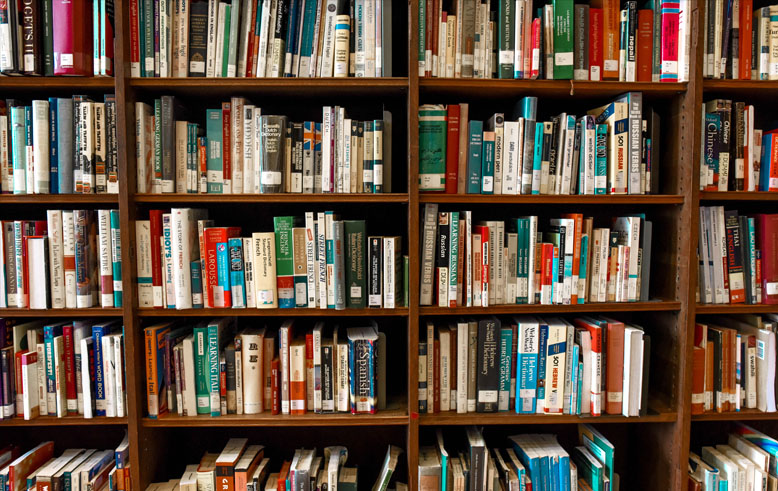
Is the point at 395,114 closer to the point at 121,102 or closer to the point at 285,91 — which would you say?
the point at 285,91

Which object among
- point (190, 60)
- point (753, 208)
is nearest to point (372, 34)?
point (190, 60)

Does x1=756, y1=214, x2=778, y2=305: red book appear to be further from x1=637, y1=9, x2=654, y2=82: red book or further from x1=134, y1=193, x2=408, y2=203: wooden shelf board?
x1=134, y1=193, x2=408, y2=203: wooden shelf board

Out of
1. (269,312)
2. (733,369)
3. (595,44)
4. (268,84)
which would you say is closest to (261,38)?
(268,84)

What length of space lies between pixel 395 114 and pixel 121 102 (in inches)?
37.4

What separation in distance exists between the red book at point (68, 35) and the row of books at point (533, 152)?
110 centimetres

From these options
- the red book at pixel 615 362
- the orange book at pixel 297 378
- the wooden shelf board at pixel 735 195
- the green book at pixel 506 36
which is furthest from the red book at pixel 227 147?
the wooden shelf board at pixel 735 195

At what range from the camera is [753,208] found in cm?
191

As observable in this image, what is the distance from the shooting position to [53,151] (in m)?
1.57

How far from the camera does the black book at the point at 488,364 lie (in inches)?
64.4

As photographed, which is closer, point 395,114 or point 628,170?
point 628,170

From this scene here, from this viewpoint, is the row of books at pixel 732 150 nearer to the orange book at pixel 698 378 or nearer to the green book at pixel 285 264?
the orange book at pixel 698 378

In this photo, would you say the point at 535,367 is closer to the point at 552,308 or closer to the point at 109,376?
the point at 552,308

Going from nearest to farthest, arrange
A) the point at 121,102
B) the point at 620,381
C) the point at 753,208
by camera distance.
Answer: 1. the point at 121,102
2. the point at 620,381
3. the point at 753,208

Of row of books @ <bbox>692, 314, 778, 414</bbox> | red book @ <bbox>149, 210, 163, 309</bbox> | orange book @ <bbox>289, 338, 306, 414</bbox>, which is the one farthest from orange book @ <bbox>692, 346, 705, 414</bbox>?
red book @ <bbox>149, 210, 163, 309</bbox>
